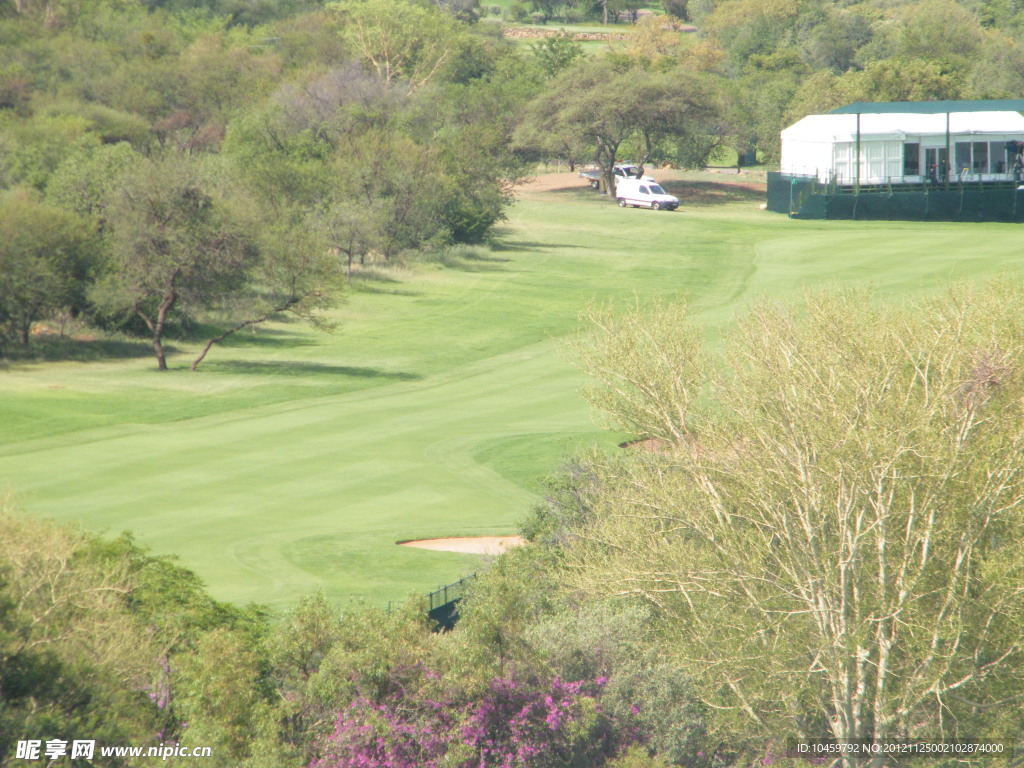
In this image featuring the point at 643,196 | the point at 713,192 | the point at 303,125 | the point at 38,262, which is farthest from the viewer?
the point at 713,192

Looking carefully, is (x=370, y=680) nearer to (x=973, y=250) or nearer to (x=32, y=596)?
(x=32, y=596)

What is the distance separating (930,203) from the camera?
77.2 metres

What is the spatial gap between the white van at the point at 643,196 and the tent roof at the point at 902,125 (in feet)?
28.6

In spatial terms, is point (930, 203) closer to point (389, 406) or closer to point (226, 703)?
point (389, 406)

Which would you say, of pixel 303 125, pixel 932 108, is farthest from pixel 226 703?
pixel 932 108

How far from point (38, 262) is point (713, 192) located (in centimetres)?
5525

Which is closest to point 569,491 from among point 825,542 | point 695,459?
point 695,459

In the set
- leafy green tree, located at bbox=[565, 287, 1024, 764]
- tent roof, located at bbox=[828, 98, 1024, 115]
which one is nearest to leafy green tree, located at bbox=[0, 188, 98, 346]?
leafy green tree, located at bbox=[565, 287, 1024, 764]

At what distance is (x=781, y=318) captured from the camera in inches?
1005

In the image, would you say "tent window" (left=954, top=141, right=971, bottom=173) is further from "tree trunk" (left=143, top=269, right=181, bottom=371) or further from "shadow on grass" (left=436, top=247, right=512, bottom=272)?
"tree trunk" (left=143, top=269, right=181, bottom=371)

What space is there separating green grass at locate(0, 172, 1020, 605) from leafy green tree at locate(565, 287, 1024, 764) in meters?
5.74

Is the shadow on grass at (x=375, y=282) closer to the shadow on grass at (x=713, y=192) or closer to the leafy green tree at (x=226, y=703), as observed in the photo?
the shadow on grass at (x=713, y=192)

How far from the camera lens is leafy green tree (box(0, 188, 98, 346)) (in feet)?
158

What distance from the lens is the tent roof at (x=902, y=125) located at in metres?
76.6
